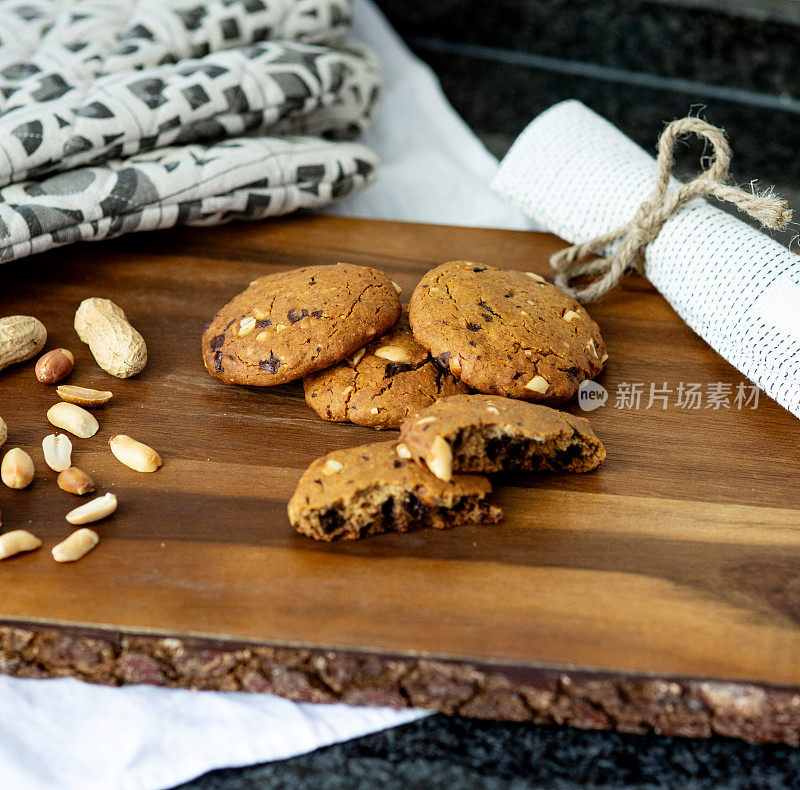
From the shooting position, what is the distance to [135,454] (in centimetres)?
82

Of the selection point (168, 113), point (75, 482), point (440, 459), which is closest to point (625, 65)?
point (168, 113)

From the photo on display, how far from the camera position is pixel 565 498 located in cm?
81

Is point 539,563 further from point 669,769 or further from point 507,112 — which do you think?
point 507,112

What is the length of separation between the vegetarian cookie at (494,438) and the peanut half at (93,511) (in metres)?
0.27

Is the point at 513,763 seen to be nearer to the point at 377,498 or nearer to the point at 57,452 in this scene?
the point at 377,498

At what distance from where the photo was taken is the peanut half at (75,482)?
0.79 m

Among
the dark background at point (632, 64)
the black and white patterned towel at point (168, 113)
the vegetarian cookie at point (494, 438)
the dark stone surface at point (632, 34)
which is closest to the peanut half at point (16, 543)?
the vegetarian cookie at point (494, 438)

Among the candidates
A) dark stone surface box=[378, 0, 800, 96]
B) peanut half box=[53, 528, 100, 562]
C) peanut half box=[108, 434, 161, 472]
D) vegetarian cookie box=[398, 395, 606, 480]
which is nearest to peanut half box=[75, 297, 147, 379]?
peanut half box=[108, 434, 161, 472]

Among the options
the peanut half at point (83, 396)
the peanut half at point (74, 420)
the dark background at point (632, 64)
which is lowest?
the peanut half at point (74, 420)

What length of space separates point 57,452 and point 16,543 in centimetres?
12

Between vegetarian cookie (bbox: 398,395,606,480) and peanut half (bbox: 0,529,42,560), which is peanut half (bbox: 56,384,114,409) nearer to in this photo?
peanut half (bbox: 0,529,42,560)

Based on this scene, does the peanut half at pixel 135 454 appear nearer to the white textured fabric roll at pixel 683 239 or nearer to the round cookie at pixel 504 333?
the round cookie at pixel 504 333

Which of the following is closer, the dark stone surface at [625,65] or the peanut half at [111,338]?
the peanut half at [111,338]

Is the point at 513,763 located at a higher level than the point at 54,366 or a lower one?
lower
